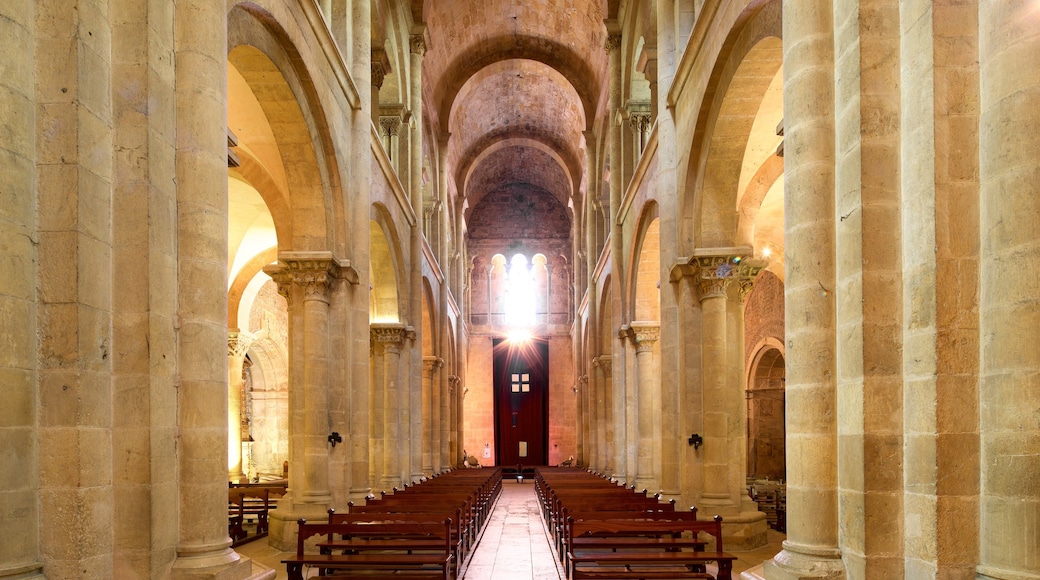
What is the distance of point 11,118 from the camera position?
17.2ft

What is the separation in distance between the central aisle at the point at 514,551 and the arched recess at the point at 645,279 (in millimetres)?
5326

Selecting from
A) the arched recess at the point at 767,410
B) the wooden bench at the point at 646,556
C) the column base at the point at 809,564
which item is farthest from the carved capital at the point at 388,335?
the column base at the point at 809,564

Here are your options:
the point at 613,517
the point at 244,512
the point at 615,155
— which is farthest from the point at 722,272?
the point at 615,155

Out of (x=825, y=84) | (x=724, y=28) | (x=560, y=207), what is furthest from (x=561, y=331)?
(x=825, y=84)

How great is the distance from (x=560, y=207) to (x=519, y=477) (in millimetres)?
15337

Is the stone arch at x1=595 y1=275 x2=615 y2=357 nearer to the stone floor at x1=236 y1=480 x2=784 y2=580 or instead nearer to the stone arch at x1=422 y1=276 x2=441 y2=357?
the stone arch at x1=422 y1=276 x2=441 y2=357

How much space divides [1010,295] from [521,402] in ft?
130

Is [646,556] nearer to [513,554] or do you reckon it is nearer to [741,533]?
[741,533]

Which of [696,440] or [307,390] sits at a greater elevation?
[307,390]

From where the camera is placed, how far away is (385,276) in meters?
21.2

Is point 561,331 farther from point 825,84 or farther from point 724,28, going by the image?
point 825,84

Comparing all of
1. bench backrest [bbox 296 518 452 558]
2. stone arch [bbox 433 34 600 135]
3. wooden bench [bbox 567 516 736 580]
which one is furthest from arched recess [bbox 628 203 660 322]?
stone arch [bbox 433 34 600 135]

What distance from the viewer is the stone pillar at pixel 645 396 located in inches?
796

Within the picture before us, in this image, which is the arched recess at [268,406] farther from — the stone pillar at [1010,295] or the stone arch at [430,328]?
the stone pillar at [1010,295]
